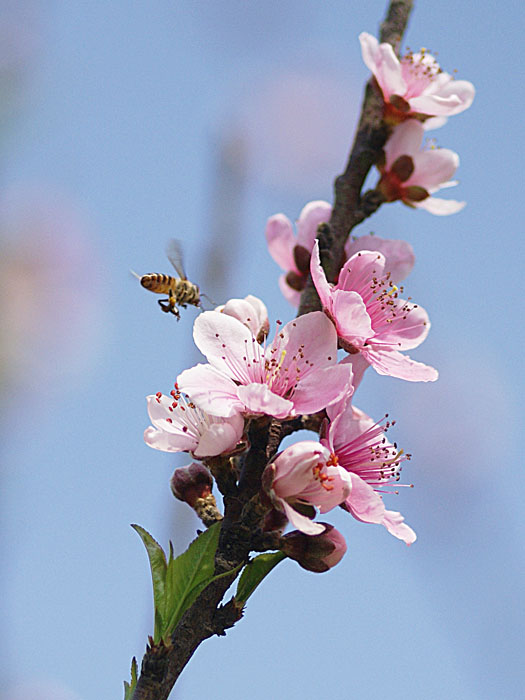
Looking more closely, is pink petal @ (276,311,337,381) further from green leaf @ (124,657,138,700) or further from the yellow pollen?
green leaf @ (124,657,138,700)

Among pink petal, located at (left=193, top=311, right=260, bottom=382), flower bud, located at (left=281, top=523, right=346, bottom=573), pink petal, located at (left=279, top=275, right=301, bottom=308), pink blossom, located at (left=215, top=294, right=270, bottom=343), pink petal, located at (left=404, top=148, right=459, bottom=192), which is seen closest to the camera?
flower bud, located at (left=281, top=523, right=346, bottom=573)

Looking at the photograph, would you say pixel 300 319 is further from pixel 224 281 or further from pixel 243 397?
pixel 224 281

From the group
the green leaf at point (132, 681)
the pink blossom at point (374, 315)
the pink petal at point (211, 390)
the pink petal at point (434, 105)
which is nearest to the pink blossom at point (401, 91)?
the pink petal at point (434, 105)

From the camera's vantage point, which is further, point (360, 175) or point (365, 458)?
point (360, 175)

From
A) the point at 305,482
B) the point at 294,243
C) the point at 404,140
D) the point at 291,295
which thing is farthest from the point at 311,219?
the point at 305,482

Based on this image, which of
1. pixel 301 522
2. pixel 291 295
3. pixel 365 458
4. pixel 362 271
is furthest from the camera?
pixel 291 295

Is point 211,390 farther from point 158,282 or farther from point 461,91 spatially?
point 461,91

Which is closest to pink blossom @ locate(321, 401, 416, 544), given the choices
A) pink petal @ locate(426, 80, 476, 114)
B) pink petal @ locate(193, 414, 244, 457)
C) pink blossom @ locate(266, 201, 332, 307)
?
pink petal @ locate(193, 414, 244, 457)
